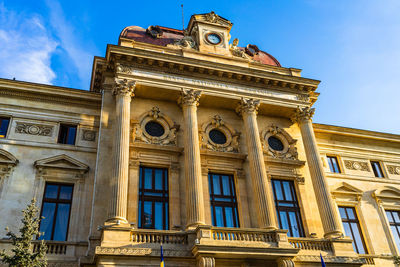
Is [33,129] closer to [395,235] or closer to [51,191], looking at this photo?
[51,191]

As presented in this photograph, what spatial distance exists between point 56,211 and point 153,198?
479 cm

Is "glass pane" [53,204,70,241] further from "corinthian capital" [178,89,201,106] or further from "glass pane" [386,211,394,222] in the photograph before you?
"glass pane" [386,211,394,222]

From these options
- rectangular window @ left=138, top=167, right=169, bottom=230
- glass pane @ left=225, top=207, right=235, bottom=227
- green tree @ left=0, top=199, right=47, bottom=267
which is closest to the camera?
green tree @ left=0, top=199, right=47, bottom=267

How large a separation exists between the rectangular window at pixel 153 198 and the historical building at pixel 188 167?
0.06 meters

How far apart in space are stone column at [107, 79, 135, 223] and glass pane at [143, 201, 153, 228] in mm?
1788

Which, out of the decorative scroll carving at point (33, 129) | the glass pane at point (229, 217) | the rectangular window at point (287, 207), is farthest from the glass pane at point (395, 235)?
the decorative scroll carving at point (33, 129)

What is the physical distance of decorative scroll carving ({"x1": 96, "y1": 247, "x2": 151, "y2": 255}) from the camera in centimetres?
1606

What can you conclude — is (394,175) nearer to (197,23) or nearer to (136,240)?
(197,23)

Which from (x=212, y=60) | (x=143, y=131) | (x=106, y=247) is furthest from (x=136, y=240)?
(x=212, y=60)

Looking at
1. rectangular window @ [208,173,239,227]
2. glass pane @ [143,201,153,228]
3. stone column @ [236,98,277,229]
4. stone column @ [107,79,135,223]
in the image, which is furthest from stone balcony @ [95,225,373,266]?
rectangular window @ [208,173,239,227]

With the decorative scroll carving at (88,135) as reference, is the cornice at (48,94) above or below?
above

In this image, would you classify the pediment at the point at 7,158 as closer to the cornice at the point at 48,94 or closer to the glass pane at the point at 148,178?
the cornice at the point at 48,94

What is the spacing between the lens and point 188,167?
20188mm

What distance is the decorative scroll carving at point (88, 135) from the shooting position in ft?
72.0
